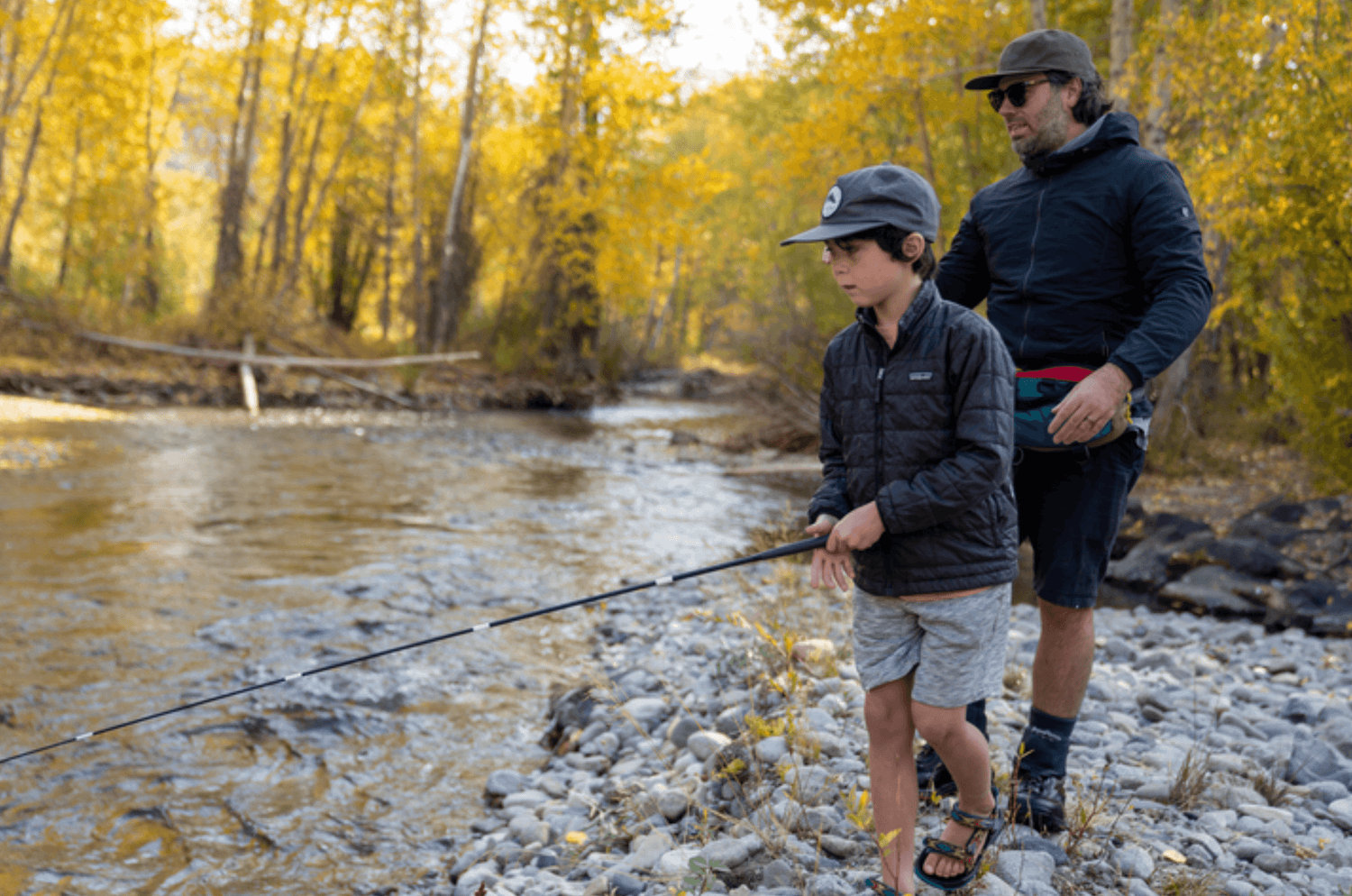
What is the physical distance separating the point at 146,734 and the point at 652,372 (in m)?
26.2

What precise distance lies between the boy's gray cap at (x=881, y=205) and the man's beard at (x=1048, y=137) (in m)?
0.68

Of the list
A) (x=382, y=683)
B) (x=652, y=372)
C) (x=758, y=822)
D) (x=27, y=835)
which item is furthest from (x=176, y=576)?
(x=652, y=372)

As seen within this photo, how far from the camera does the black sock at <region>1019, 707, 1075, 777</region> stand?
2.57m

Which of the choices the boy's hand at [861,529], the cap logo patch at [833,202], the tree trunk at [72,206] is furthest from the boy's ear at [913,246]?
the tree trunk at [72,206]

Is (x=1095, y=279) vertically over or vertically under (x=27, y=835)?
over

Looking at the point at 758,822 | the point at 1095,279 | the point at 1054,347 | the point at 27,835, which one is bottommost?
the point at 27,835

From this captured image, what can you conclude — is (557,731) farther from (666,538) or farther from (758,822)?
(666,538)

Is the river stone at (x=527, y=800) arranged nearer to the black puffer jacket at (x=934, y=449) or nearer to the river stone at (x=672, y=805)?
the river stone at (x=672, y=805)

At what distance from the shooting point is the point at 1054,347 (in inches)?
96.7

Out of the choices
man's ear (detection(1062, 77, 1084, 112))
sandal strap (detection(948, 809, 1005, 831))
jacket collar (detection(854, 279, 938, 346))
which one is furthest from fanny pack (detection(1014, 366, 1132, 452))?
sandal strap (detection(948, 809, 1005, 831))

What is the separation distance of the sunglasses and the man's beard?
63 mm

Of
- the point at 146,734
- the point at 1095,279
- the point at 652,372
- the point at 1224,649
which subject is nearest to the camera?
the point at 1095,279

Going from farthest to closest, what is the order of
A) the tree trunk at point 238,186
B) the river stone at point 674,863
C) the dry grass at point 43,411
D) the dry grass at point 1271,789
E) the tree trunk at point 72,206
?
1. the tree trunk at point 72,206
2. the tree trunk at point 238,186
3. the dry grass at point 43,411
4. the dry grass at point 1271,789
5. the river stone at point 674,863

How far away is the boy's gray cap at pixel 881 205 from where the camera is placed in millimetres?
1916
